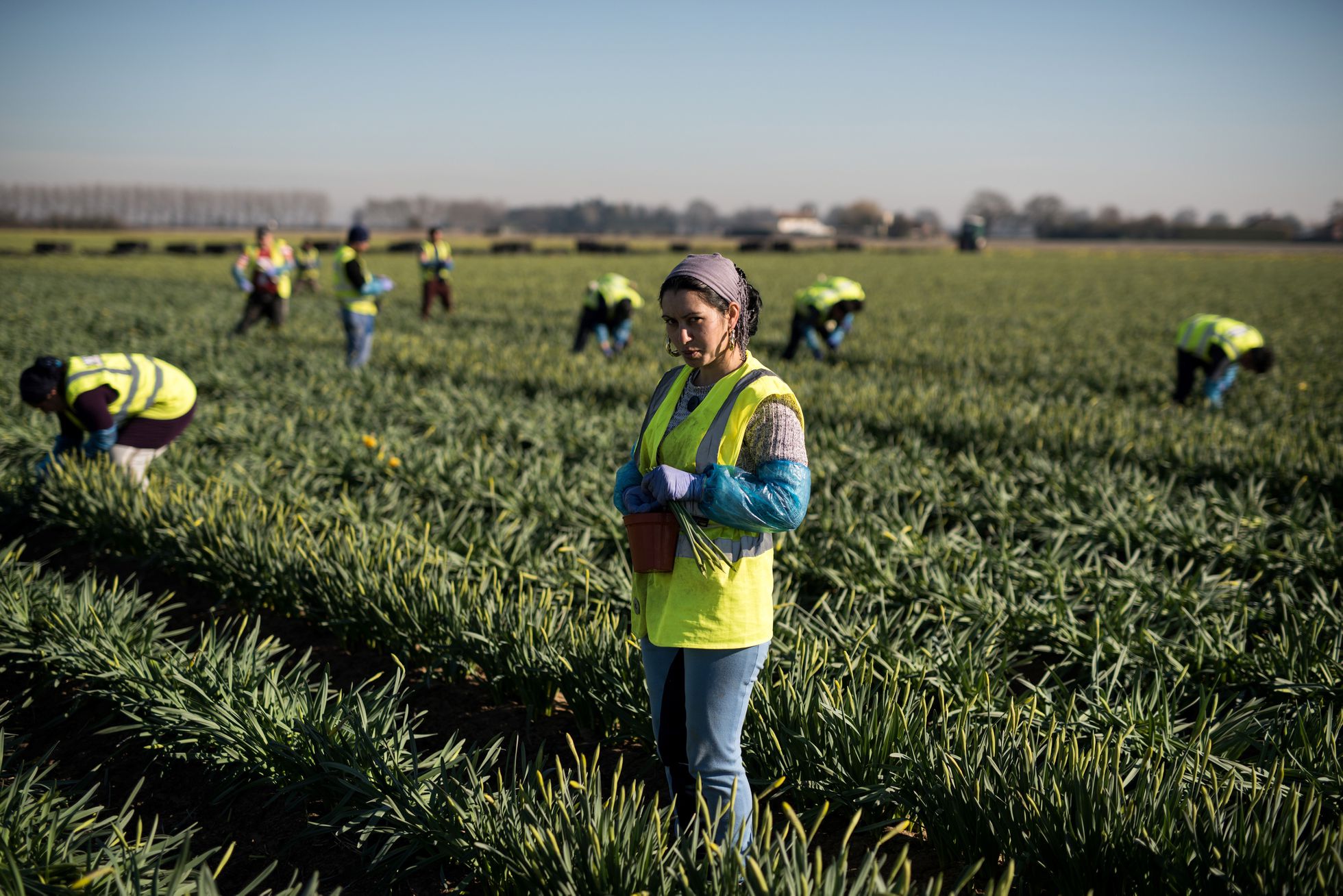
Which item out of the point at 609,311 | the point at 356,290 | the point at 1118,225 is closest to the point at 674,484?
the point at 356,290

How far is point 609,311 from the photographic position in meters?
10.6

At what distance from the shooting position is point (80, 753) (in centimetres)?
306

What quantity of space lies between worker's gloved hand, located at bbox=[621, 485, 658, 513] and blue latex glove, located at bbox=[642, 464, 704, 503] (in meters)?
0.09

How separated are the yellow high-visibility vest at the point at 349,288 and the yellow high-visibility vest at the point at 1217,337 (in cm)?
823

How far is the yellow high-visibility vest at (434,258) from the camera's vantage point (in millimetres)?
14312

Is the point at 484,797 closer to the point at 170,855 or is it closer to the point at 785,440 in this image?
the point at 170,855

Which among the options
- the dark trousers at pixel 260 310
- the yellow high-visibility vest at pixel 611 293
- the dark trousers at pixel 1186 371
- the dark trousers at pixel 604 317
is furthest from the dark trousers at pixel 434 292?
the dark trousers at pixel 1186 371

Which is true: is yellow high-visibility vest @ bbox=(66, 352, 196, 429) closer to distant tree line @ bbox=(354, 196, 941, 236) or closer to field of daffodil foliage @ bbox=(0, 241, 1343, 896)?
field of daffodil foliage @ bbox=(0, 241, 1343, 896)

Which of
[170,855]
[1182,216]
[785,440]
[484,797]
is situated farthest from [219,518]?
[1182,216]

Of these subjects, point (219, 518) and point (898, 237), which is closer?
point (219, 518)

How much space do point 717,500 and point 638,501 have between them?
0.82 ft

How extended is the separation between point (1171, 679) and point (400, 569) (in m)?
3.20

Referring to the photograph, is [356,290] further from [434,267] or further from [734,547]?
[734,547]

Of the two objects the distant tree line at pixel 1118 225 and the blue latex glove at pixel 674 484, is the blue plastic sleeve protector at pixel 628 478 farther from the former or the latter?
the distant tree line at pixel 1118 225
